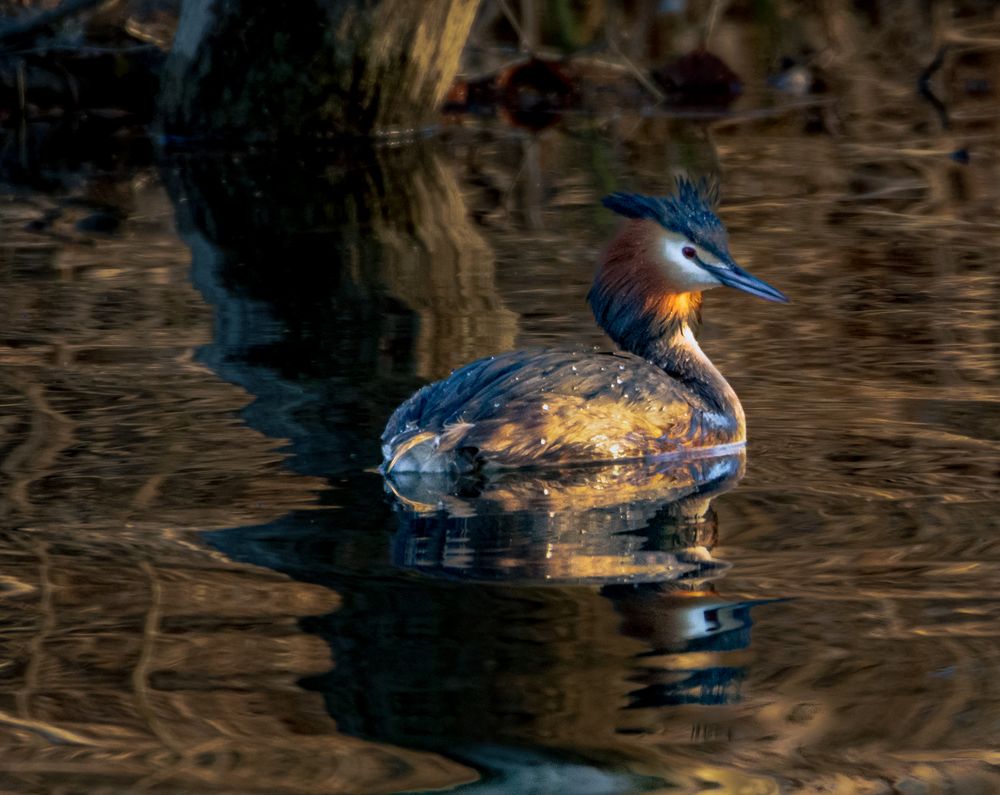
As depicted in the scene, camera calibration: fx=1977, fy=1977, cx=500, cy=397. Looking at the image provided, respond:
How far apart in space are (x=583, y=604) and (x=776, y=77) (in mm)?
11531

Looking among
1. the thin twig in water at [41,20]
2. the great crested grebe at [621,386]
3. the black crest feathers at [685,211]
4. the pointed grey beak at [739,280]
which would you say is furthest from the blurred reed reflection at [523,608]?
the thin twig in water at [41,20]

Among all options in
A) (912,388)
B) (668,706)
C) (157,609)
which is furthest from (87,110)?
(668,706)

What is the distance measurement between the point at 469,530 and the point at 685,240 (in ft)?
5.63

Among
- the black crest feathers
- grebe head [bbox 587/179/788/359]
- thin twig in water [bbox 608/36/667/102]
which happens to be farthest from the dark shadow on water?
thin twig in water [bbox 608/36/667/102]

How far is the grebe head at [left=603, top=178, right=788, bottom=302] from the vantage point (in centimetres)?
676

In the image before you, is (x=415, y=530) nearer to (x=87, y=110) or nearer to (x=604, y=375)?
(x=604, y=375)

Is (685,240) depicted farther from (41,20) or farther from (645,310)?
(41,20)

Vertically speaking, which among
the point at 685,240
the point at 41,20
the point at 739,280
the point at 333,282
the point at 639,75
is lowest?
the point at 333,282

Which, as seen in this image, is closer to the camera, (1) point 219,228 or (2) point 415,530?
(2) point 415,530

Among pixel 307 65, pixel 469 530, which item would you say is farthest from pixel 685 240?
pixel 307 65

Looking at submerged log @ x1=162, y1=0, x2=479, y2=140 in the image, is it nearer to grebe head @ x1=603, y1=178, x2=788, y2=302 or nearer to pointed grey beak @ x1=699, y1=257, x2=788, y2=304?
grebe head @ x1=603, y1=178, x2=788, y2=302

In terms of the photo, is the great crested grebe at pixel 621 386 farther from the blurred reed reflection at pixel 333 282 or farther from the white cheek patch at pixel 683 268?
the blurred reed reflection at pixel 333 282

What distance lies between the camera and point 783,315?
823cm

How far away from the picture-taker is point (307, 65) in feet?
42.9
